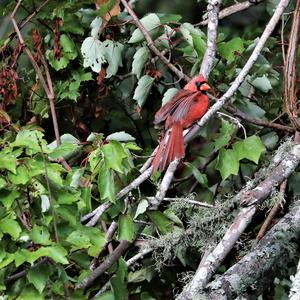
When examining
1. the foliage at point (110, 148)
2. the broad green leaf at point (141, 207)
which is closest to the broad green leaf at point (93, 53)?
the foliage at point (110, 148)

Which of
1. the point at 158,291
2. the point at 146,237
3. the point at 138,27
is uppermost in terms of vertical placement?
the point at 138,27

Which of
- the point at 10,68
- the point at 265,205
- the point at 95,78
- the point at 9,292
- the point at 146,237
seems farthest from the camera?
the point at 95,78

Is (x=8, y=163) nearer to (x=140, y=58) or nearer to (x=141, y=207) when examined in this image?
(x=141, y=207)

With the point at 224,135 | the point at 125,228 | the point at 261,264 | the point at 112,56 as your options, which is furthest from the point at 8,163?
the point at 112,56

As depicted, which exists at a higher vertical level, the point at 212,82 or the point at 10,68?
the point at 10,68

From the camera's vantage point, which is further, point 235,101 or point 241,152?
point 235,101

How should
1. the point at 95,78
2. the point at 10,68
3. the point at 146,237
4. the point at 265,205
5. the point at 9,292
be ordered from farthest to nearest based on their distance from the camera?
the point at 95,78
the point at 10,68
the point at 146,237
the point at 265,205
the point at 9,292

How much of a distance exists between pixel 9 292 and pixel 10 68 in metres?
1.24

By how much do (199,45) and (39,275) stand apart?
3.90ft

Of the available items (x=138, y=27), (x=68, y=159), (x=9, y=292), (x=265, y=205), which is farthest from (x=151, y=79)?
(x=9, y=292)

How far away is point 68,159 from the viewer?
308cm

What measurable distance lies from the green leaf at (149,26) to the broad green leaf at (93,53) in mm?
158

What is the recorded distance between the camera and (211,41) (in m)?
2.91

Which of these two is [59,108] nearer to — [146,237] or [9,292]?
[146,237]
